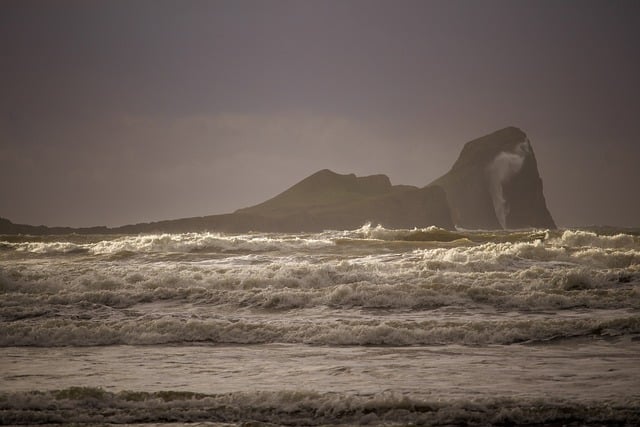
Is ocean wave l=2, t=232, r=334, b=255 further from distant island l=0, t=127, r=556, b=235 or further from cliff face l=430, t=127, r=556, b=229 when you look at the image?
cliff face l=430, t=127, r=556, b=229

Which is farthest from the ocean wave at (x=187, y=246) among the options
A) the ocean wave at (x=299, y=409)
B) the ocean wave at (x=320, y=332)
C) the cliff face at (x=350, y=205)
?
the cliff face at (x=350, y=205)

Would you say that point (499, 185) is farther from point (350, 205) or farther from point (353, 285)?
point (353, 285)

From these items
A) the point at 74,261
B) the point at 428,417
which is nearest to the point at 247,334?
the point at 428,417

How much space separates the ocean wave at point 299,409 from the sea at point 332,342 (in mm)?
20

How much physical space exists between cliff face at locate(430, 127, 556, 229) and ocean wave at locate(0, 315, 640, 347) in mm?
148449

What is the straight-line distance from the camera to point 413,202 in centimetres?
11038

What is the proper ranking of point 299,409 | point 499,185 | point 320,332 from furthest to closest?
point 499,185
point 320,332
point 299,409

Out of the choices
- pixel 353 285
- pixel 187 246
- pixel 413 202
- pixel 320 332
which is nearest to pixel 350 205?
pixel 413 202

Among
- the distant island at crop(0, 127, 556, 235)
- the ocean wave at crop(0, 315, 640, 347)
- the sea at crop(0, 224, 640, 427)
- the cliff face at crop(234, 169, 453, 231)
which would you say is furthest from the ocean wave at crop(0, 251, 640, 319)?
the cliff face at crop(234, 169, 453, 231)

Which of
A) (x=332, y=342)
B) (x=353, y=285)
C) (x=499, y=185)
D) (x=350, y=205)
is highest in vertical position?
(x=499, y=185)

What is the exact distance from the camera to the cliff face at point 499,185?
158250 mm

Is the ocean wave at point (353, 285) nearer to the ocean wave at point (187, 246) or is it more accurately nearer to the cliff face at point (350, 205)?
the ocean wave at point (187, 246)

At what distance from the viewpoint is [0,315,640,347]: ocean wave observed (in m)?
10.4

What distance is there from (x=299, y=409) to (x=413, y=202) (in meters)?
106
